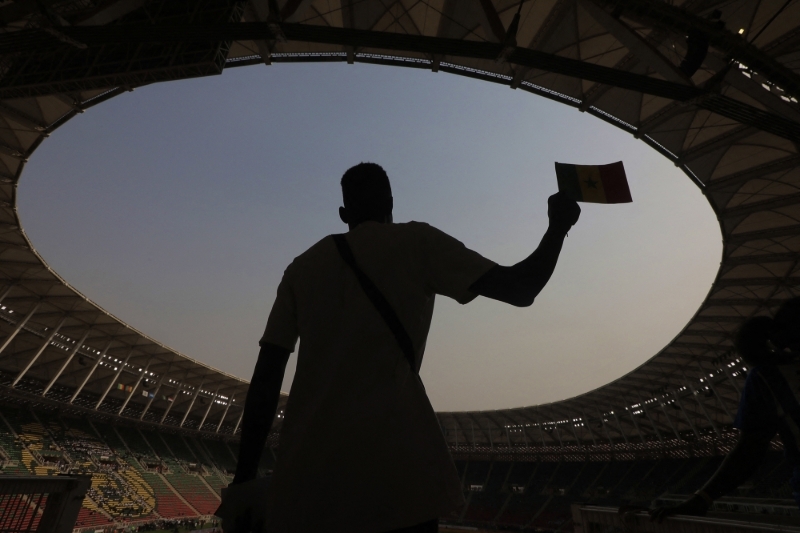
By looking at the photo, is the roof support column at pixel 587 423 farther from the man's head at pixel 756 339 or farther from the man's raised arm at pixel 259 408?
the man's raised arm at pixel 259 408

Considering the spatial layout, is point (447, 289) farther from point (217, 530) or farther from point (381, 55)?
point (217, 530)

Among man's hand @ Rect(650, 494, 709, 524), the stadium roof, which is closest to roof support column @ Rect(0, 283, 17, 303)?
the stadium roof

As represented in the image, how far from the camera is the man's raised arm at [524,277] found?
125 centimetres

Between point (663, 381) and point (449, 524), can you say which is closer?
point (663, 381)

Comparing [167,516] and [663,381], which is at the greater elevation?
[663,381]

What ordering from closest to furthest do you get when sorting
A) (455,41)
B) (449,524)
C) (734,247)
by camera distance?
1. (455,41)
2. (734,247)
3. (449,524)

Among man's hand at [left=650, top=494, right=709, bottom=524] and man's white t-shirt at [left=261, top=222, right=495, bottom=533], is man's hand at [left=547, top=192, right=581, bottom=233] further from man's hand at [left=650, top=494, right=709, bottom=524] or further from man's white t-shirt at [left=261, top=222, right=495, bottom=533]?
man's hand at [left=650, top=494, right=709, bottom=524]

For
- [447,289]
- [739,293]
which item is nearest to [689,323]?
[739,293]

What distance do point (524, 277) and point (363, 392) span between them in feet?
1.83

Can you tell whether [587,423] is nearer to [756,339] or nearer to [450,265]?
[756,339]

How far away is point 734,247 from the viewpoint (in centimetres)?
1773

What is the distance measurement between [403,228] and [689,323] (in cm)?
2914

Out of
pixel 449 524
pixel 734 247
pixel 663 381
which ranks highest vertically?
pixel 734 247

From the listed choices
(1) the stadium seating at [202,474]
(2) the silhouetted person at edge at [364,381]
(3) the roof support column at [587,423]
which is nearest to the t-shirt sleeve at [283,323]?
→ (2) the silhouetted person at edge at [364,381]
